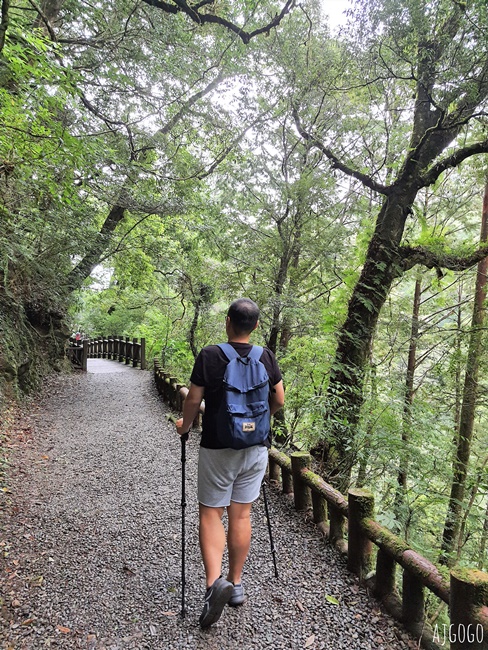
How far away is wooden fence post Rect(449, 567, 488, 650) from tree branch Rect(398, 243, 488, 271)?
394cm

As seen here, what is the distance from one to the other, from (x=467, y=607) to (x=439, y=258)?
410 centimetres

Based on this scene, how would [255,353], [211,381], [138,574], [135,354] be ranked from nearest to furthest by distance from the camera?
[211,381] < [255,353] < [138,574] < [135,354]

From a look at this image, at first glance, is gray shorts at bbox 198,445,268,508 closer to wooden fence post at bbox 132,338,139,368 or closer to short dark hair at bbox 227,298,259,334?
short dark hair at bbox 227,298,259,334

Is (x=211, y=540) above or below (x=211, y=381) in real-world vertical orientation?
below

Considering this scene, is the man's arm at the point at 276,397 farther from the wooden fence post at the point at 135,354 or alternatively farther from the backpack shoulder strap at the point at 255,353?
the wooden fence post at the point at 135,354

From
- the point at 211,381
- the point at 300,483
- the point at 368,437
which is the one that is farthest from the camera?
the point at 368,437

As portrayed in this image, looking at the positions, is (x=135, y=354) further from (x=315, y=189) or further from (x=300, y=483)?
(x=300, y=483)

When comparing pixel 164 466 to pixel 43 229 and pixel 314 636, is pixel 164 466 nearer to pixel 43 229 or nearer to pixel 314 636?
pixel 314 636

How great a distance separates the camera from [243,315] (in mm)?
2107

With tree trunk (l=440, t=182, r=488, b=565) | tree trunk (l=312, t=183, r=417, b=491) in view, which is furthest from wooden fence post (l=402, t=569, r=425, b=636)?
tree trunk (l=440, t=182, r=488, b=565)

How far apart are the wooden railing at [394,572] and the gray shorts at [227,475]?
94 cm

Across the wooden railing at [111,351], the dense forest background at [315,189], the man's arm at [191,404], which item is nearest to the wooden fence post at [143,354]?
the wooden railing at [111,351]

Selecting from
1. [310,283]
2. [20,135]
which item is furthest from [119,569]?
[310,283]

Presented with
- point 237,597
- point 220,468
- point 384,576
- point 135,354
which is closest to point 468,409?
point 384,576
